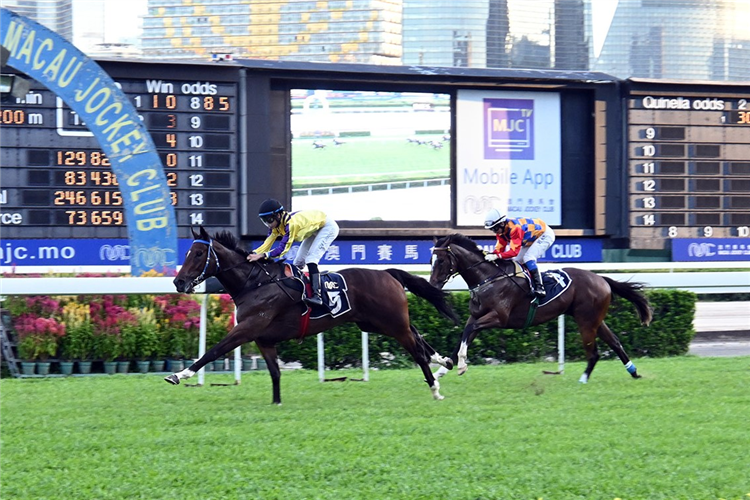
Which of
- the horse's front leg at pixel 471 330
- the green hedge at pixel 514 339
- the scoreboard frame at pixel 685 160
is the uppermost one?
the scoreboard frame at pixel 685 160

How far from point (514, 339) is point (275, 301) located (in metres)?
3.13

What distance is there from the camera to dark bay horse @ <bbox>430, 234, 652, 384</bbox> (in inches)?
308

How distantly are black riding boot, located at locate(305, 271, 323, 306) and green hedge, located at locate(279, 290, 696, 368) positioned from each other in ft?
6.07

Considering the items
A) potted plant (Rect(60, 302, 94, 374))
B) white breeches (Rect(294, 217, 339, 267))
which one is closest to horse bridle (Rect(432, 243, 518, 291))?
white breeches (Rect(294, 217, 339, 267))

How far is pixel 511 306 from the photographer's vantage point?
7.89m

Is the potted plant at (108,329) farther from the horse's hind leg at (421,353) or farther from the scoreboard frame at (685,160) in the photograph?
the scoreboard frame at (685,160)

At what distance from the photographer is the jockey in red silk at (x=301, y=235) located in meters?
6.92

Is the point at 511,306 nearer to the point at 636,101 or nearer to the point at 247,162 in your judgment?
the point at 247,162

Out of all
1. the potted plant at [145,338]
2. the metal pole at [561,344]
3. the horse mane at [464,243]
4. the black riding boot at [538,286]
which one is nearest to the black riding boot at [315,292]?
the horse mane at [464,243]

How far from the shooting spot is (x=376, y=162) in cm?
1385

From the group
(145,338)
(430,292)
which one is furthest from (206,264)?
(145,338)

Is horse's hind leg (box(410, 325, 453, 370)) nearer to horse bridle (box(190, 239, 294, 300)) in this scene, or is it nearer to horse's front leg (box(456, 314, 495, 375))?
horse's front leg (box(456, 314, 495, 375))

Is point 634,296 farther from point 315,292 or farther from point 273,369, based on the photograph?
point 273,369

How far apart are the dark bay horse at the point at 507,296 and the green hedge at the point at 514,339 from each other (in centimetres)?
124
